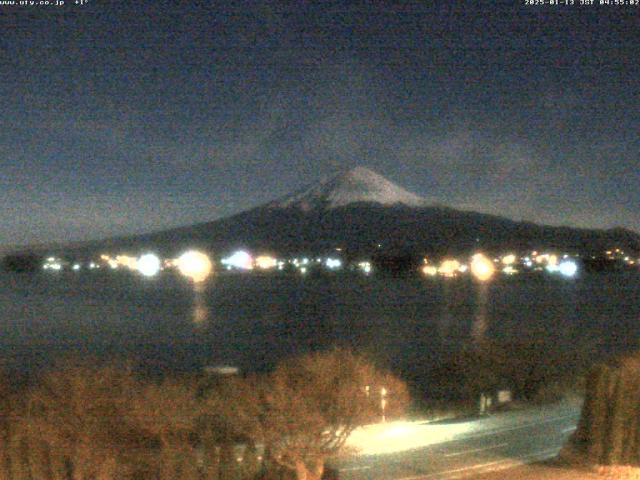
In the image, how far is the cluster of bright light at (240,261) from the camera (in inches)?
3962

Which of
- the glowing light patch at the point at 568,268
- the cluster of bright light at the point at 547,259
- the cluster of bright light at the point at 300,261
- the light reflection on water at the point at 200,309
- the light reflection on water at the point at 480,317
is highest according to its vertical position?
the cluster of bright light at the point at 300,261

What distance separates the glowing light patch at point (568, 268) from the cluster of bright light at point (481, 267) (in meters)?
6.95

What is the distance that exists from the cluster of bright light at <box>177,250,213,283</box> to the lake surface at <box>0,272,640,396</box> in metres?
22.1

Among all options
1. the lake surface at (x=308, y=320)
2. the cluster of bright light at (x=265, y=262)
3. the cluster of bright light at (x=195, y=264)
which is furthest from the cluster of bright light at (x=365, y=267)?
the cluster of bright light at (x=195, y=264)

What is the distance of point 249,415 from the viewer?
9.02m

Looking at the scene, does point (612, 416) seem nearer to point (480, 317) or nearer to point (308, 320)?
point (308, 320)

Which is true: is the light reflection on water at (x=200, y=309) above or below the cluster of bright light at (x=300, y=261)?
below

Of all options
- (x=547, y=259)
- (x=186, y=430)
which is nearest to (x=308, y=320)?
(x=186, y=430)

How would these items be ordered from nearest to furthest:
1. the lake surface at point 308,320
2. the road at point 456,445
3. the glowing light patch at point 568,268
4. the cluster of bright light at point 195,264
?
the road at point 456,445 < the lake surface at point 308,320 < the glowing light patch at point 568,268 < the cluster of bright light at point 195,264

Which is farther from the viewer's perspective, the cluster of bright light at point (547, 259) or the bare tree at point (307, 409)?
the cluster of bright light at point (547, 259)

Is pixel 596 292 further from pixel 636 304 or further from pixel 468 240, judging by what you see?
pixel 468 240

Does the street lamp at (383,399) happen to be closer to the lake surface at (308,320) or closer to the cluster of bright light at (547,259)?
the lake surface at (308,320)

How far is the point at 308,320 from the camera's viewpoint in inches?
1939

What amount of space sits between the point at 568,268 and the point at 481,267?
31.9 ft
